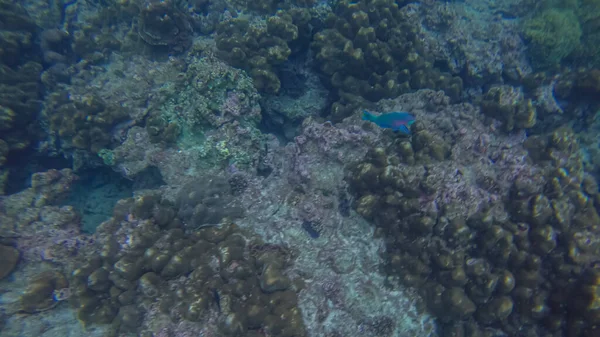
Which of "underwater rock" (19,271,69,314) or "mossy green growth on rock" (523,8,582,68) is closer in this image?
"underwater rock" (19,271,69,314)

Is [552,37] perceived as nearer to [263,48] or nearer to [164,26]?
[263,48]

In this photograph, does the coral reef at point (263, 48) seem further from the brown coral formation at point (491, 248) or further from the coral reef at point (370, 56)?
the brown coral formation at point (491, 248)

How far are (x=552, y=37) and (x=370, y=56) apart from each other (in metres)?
4.92

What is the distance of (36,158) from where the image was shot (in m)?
7.00

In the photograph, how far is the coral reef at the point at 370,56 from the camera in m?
6.28

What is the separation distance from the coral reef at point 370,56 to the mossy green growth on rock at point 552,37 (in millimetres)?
2851

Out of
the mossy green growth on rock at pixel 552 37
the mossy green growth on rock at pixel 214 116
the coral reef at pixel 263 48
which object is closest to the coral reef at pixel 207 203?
the mossy green growth on rock at pixel 214 116

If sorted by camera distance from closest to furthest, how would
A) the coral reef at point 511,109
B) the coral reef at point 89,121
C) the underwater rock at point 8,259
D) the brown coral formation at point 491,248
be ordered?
the brown coral formation at point 491,248 < the underwater rock at point 8,259 < the coral reef at point 511,109 < the coral reef at point 89,121

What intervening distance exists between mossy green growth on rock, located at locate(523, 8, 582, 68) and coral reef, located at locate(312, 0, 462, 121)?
285 cm

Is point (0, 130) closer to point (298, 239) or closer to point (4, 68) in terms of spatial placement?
point (4, 68)

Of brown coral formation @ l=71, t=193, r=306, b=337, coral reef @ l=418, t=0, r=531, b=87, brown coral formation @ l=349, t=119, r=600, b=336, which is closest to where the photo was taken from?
brown coral formation @ l=71, t=193, r=306, b=337

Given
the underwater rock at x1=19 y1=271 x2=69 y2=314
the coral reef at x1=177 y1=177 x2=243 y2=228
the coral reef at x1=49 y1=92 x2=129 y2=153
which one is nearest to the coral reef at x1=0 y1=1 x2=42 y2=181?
the coral reef at x1=49 y1=92 x2=129 y2=153

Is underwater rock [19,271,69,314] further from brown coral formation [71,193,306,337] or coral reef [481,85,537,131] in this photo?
coral reef [481,85,537,131]

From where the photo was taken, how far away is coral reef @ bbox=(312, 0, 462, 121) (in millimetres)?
6277
